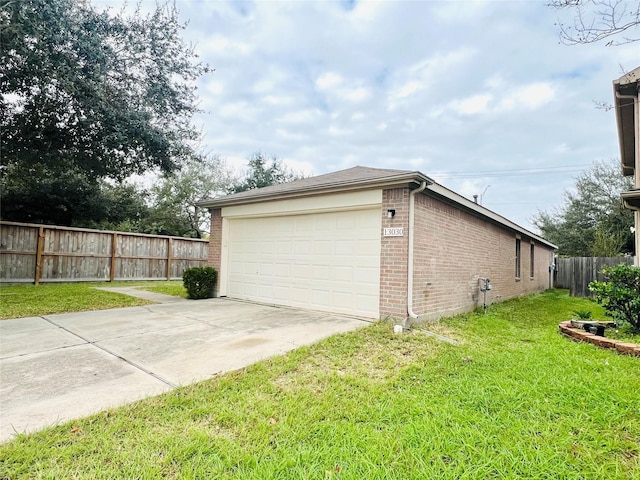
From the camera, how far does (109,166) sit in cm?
920

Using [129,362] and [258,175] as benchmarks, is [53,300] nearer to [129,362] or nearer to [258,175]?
[129,362]

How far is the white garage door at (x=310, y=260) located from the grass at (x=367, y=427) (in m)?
2.52

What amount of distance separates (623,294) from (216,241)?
8888 mm

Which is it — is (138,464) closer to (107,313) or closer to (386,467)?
(386,467)

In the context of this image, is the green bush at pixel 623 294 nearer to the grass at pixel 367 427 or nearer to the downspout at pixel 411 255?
the grass at pixel 367 427

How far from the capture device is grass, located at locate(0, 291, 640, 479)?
6.54 ft

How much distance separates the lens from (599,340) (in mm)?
4828

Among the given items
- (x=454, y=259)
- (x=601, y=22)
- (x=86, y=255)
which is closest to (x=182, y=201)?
(x=86, y=255)

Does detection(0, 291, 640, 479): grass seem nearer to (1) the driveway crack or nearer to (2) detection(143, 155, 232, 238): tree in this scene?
(1) the driveway crack

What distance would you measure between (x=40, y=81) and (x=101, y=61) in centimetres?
127

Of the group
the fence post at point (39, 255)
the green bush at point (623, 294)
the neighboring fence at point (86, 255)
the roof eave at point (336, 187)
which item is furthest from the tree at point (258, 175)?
the green bush at point (623, 294)

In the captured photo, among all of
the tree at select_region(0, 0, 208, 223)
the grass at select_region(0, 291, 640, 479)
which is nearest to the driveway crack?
the grass at select_region(0, 291, 640, 479)

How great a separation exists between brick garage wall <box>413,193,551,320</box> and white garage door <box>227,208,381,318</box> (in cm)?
83

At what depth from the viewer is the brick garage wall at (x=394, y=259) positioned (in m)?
5.62
